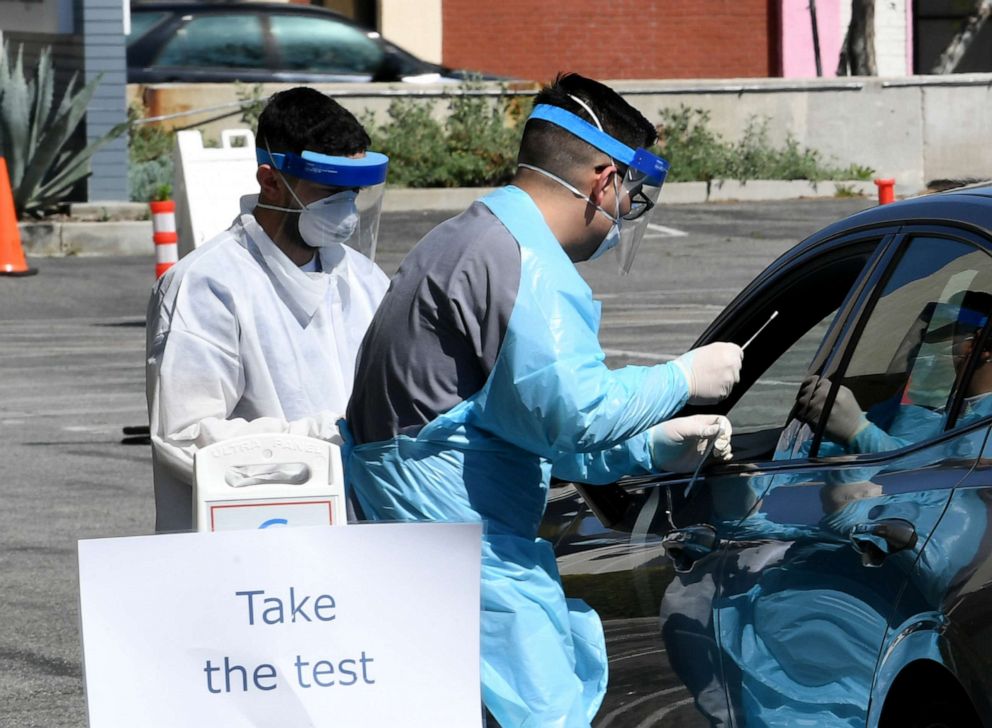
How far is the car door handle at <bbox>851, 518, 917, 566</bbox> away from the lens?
328 cm

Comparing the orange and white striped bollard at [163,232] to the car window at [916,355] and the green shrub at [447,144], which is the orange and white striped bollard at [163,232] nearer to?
the green shrub at [447,144]

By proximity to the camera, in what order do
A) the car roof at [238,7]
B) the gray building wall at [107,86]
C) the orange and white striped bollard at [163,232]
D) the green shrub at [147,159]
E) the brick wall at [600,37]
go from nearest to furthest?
the orange and white striped bollard at [163,232] → the gray building wall at [107,86] → the green shrub at [147,159] → the car roof at [238,7] → the brick wall at [600,37]

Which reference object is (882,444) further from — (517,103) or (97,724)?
(517,103)

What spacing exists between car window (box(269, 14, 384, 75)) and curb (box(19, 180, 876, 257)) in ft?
7.46

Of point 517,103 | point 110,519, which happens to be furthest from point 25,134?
point 110,519

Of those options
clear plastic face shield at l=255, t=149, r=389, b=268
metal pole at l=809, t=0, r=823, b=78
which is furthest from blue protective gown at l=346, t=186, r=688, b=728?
metal pole at l=809, t=0, r=823, b=78

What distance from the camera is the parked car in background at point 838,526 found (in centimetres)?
321

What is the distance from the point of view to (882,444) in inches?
141

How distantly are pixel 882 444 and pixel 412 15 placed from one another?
25266 mm

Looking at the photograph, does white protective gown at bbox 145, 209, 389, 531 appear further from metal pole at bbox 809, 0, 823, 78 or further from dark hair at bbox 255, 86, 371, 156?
metal pole at bbox 809, 0, 823, 78

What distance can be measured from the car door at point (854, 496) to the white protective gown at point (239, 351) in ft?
3.25

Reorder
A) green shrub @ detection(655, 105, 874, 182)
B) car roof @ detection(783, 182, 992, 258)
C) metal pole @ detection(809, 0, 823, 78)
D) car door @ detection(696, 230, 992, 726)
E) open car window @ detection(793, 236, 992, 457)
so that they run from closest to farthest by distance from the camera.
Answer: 1. car door @ detection(696, 230, 992, 726)
2. open car window @ detection(793, 236, 992, 457)
3. car roof @ detection(783, 182, 992, 258)
4. green shrub @ detection(655, 105, 874, 182)
5. metal pole @ detection(809, 0, 823, 78)

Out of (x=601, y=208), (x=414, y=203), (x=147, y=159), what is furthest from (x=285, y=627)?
(x=147, y=159)

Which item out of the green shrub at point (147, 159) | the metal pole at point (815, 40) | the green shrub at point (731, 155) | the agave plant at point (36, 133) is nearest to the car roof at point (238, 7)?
the green shrub at point (147, 159)
